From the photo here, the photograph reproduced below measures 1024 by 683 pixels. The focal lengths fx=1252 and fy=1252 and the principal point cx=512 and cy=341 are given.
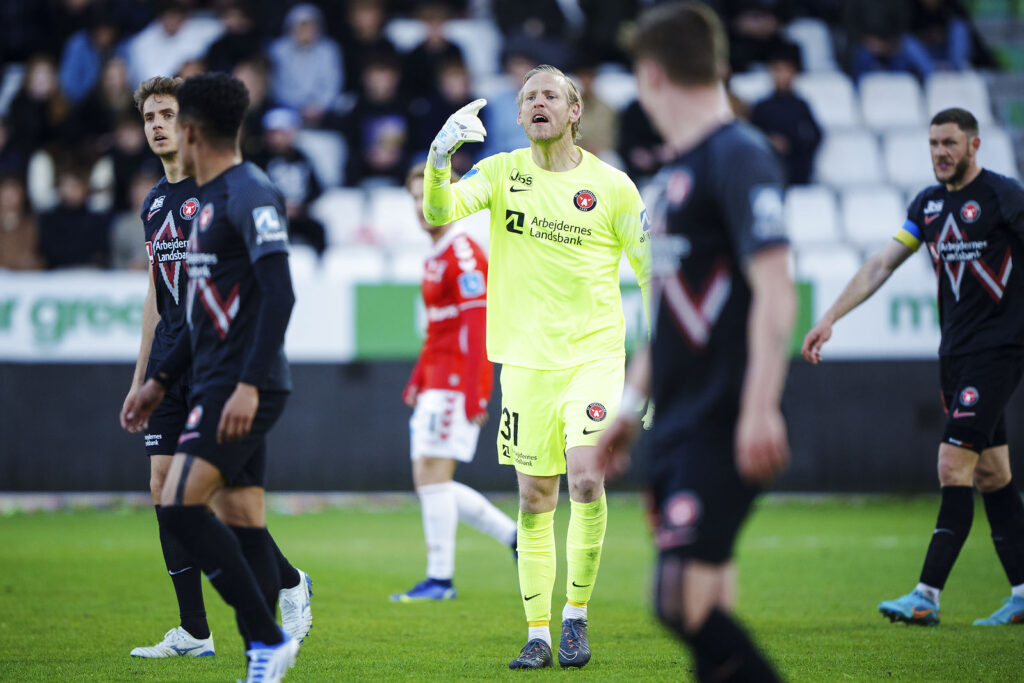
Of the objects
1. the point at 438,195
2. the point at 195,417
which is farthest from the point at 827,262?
the point at 195,417

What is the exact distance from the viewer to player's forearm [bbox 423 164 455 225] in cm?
589

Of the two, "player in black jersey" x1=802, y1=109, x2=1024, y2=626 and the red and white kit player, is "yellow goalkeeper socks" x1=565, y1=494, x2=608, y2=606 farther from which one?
the red and white kit player

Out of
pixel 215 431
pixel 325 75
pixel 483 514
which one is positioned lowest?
pixel 483 514

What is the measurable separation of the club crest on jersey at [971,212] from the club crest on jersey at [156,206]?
4.48 metres

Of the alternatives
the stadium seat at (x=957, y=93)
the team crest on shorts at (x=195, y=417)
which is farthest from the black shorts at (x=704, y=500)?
the stadium seat at (x=957, y=93)

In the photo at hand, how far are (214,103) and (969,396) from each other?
182 inches

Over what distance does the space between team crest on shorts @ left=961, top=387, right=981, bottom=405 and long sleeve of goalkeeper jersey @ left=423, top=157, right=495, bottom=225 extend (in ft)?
9.87

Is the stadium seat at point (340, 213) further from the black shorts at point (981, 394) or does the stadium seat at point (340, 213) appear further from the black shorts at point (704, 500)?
the black shorts at point (704, 500)

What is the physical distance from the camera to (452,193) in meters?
6.07

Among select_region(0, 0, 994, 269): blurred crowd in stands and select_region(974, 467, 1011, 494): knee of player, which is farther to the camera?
select_region(0, 0, 994, 269): blurred crowd in stands

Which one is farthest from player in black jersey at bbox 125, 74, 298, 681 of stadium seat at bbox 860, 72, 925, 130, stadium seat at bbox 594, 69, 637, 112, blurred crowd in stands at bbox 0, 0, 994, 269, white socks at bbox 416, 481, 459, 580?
stadium seat at bbox 860, 72, 925, 130

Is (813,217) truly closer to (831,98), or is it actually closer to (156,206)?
(831,98)

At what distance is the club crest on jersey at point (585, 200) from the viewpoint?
20.8 feet

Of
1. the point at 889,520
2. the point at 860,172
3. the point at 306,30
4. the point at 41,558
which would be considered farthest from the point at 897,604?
the point at 306,30
